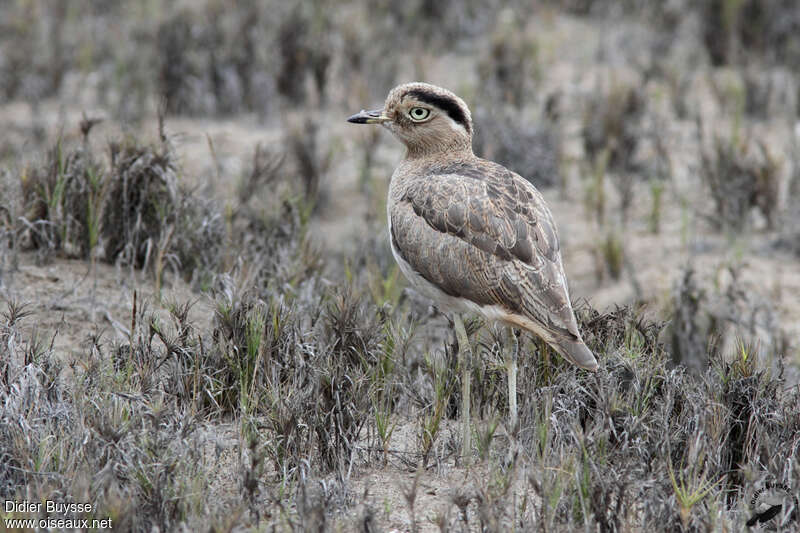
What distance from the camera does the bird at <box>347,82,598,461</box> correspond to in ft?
14.0

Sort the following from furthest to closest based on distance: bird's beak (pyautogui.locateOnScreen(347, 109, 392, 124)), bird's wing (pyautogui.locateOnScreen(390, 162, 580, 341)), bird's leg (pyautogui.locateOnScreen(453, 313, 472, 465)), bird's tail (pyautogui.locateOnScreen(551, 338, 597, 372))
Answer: bird's beak (pyautogui.locateOnScreen(347, 109, 392, 124)) < bird's wing (pyautogui.locateOnScreen(390, 162, 580, 341)) < bird's leg (pyautogui.locateOnScreen(453, 313, 472, 465)) < bird's tail (pyautogui.locateOnScreen(551, 338, 597, 372))

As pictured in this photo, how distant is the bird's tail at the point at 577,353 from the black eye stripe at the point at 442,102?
61.7 inches

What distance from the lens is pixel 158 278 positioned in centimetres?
553

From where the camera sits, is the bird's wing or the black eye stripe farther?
the black eye stripe

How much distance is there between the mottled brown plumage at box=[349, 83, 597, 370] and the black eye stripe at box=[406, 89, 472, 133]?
24 millimetres

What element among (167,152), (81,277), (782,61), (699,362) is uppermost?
(782,61)

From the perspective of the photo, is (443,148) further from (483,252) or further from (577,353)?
(577,353)

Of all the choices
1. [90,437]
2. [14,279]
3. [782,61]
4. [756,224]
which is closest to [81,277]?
[14,279]

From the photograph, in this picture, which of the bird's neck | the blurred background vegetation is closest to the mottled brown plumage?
the bird's neck

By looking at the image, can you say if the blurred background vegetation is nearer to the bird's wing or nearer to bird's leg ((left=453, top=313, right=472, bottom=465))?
bird's leg ((left=453, top=313, right=472, bottom=465))

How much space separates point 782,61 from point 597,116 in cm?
303

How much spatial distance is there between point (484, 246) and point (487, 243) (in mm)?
20

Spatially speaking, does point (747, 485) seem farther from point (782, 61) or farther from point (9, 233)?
point (782, 61)

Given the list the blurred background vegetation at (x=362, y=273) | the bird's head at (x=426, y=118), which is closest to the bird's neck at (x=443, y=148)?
the bird's head at (x=426, y=118)
